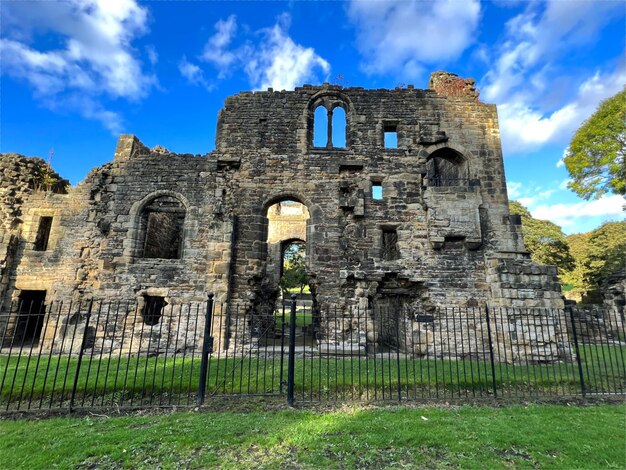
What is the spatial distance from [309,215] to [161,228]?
25.9 feet

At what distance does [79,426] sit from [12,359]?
7.58 meters

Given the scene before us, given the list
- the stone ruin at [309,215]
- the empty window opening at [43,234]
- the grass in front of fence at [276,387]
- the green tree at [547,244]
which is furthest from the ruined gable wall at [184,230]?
the green tree at [547,244]

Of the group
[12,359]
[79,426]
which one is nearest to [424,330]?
[79,426]

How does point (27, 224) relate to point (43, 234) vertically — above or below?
above

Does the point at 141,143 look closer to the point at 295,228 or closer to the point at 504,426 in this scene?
the point at 295,228

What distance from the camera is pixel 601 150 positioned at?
67.9 feet

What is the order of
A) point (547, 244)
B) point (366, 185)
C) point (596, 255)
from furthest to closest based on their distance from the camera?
1. point (547, 244)
2. point (596, 255)
3. point (366, 185)

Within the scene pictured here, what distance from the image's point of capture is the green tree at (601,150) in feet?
65.7

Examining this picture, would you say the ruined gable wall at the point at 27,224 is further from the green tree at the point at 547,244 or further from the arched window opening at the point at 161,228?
the green tree at the point at 547,244

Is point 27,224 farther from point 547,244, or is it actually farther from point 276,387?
point 547,244

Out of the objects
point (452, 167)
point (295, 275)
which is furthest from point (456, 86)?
point (295, 275)

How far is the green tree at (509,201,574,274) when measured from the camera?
31156mm

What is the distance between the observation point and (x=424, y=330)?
1190 centimetres

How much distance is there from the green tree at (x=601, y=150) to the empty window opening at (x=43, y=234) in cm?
3069
